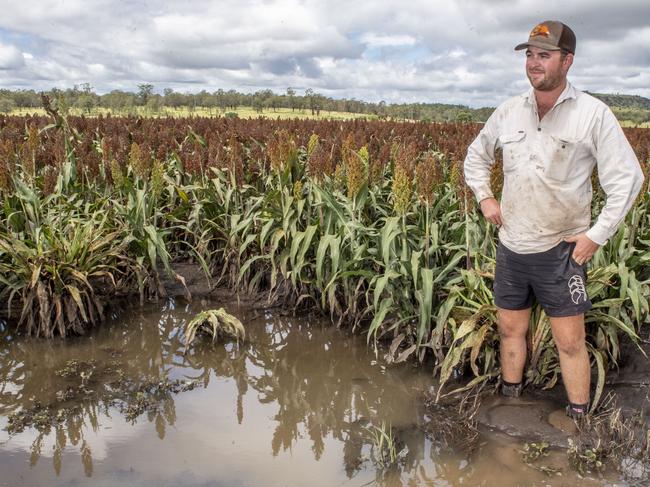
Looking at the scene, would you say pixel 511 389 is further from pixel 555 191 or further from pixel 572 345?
pixel 555 191

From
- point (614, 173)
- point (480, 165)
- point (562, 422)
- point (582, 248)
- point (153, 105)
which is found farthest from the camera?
point (153, 105)

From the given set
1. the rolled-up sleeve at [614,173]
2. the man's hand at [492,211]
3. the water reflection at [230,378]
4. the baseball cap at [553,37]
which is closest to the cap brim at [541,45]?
the baseball cap at [553,37]

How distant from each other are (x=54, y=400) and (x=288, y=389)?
1.55m

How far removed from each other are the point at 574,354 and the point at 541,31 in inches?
68.2

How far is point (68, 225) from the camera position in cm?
493

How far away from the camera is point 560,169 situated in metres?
2.86

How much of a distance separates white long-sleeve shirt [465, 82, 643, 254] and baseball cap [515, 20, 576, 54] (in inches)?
8.7

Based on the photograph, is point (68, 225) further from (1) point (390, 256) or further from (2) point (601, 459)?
(2) point (601, 459)

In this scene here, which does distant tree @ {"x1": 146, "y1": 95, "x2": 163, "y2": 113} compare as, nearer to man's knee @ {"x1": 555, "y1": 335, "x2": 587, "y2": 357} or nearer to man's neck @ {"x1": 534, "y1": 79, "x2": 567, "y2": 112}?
man's neck @ {"x1": 534, "y1": 79, "x2": 567, "y2": 112}

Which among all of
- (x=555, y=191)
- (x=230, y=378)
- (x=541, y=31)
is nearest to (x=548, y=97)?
(x=541, y=31)

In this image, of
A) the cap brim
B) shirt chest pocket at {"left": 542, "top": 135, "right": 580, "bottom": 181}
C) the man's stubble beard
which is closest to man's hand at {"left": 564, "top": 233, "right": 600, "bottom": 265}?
shirt chest pocket at {"left": 542, "top": 135, "right": 580, "bottom": 181}

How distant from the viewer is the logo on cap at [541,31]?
2752mm

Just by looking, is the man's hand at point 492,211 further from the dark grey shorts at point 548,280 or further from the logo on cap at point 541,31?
the logo on cap at point 541,31

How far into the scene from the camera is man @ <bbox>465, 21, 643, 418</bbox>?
2738 millimetres
